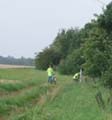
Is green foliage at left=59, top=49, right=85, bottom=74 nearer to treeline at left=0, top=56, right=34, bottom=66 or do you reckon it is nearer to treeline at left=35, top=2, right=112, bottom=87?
treeline at left=35, top=2, right=112, bottom=87

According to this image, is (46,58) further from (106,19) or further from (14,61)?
(106,19)

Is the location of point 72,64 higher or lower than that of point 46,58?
lower

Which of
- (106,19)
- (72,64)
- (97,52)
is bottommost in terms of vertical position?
(97,52)

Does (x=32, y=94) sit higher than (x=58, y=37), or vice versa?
(x=58, y=37)

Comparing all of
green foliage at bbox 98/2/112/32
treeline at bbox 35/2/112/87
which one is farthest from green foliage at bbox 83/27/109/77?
green foliage at bbox 98/2/112/32

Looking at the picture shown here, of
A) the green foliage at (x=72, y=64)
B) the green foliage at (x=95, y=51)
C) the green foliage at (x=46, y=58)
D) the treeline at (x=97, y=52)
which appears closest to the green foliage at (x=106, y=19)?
the treeline at (x=97, y=52)

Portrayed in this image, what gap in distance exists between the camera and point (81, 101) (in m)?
23.8

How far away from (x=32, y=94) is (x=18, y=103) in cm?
462

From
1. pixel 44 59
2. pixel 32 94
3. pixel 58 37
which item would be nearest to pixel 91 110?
pixel 32 94

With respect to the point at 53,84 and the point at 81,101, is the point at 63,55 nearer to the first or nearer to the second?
the point at 53,84

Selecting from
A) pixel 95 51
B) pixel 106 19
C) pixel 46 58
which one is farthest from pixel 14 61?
pixel 95 51

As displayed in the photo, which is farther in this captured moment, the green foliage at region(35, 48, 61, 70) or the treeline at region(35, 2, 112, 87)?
the green foliage at region(35, 48, 61, 70)

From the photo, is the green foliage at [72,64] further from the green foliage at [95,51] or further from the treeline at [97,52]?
the green foliage at [95,51]


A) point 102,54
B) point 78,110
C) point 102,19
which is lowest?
point 78,110
